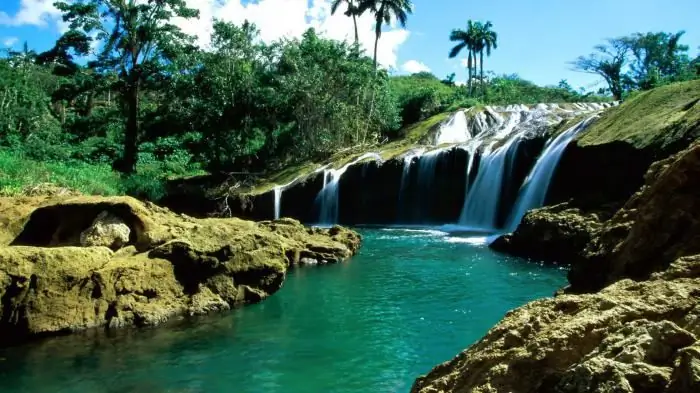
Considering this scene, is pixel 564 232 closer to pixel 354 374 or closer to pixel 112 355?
pixel 354 374

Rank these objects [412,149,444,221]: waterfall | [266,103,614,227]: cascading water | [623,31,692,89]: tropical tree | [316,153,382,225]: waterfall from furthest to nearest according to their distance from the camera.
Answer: [623,31,692,89]: tropical tree < [316,153,382,225]: waterfall < [412,149,444,221]: waterfall < [266,103,614,227]: cascading water

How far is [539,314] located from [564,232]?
40.7 ft

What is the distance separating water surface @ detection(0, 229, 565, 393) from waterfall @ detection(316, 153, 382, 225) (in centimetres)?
1441

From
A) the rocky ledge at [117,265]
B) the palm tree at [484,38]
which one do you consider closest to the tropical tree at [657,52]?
the palm tree at [484,38]

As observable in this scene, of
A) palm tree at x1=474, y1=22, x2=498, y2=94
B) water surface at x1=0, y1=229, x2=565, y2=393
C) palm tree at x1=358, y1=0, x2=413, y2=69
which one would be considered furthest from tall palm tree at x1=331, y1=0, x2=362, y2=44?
water surface at x1=0, y1=229, x2=565, y2=393

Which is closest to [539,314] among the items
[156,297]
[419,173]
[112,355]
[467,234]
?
[112,355]

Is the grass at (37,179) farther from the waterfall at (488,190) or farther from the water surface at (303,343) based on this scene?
the waterfall at (488,190)

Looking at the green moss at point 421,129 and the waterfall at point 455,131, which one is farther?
the green moss at point 421,129

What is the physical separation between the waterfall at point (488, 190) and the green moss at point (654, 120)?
432cm

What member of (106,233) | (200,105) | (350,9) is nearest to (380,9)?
(350,9)

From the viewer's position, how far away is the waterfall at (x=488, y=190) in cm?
2370

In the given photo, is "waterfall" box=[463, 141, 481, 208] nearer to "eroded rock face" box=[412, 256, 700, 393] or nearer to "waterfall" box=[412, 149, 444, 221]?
"waterfall" box=[412, 149, 444, 221]

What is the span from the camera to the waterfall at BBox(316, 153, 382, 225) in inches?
1113

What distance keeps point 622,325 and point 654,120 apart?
16111 millimetres
